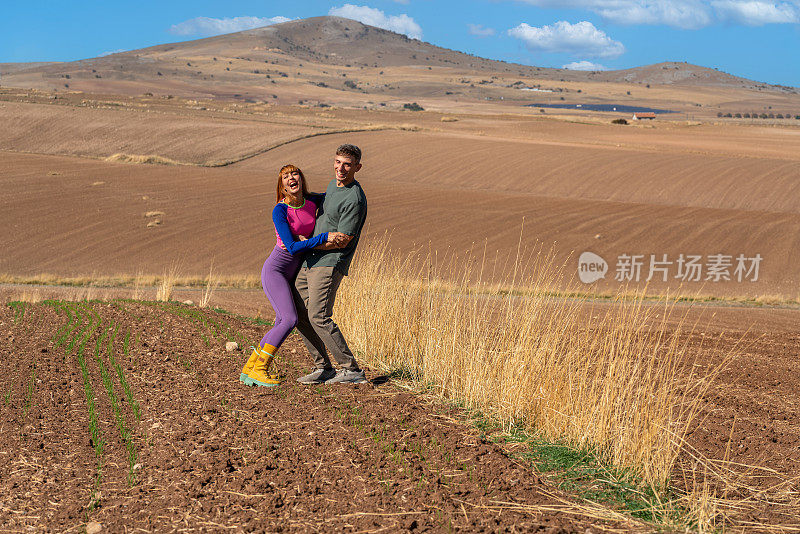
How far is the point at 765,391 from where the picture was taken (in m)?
7.50

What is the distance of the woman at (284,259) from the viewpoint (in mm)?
5867

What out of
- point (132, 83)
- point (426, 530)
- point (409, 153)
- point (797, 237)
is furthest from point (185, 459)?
point (132, 83)

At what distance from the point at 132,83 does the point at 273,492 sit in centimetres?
15881

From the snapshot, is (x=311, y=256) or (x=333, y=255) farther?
(x=311, y=256)

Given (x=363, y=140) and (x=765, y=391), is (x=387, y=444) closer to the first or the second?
(x=765, y=391)

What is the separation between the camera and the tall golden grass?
187 inches

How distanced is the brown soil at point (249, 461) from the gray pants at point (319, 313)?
1.00ft

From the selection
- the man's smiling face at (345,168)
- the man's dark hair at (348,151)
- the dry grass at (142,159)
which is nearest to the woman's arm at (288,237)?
the man's smiling face at (345,168)

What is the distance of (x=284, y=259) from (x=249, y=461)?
1.86 m

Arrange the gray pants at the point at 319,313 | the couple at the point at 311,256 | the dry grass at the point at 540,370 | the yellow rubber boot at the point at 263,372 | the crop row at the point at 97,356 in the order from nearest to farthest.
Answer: the dry grass at the point at 540,370, the crop row at the point at 97,356, the couple at the point at 311,256, the gray pants at the point at 319,313, the yellow rubber boot at the point at 263,372

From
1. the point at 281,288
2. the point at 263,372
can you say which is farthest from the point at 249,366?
the point at 281,288

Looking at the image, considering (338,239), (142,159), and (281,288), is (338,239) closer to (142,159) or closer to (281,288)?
(281,288)

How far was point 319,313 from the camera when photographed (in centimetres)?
599

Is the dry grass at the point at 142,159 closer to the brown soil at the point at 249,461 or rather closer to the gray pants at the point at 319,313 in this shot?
the brown soil at the point at 249,461
